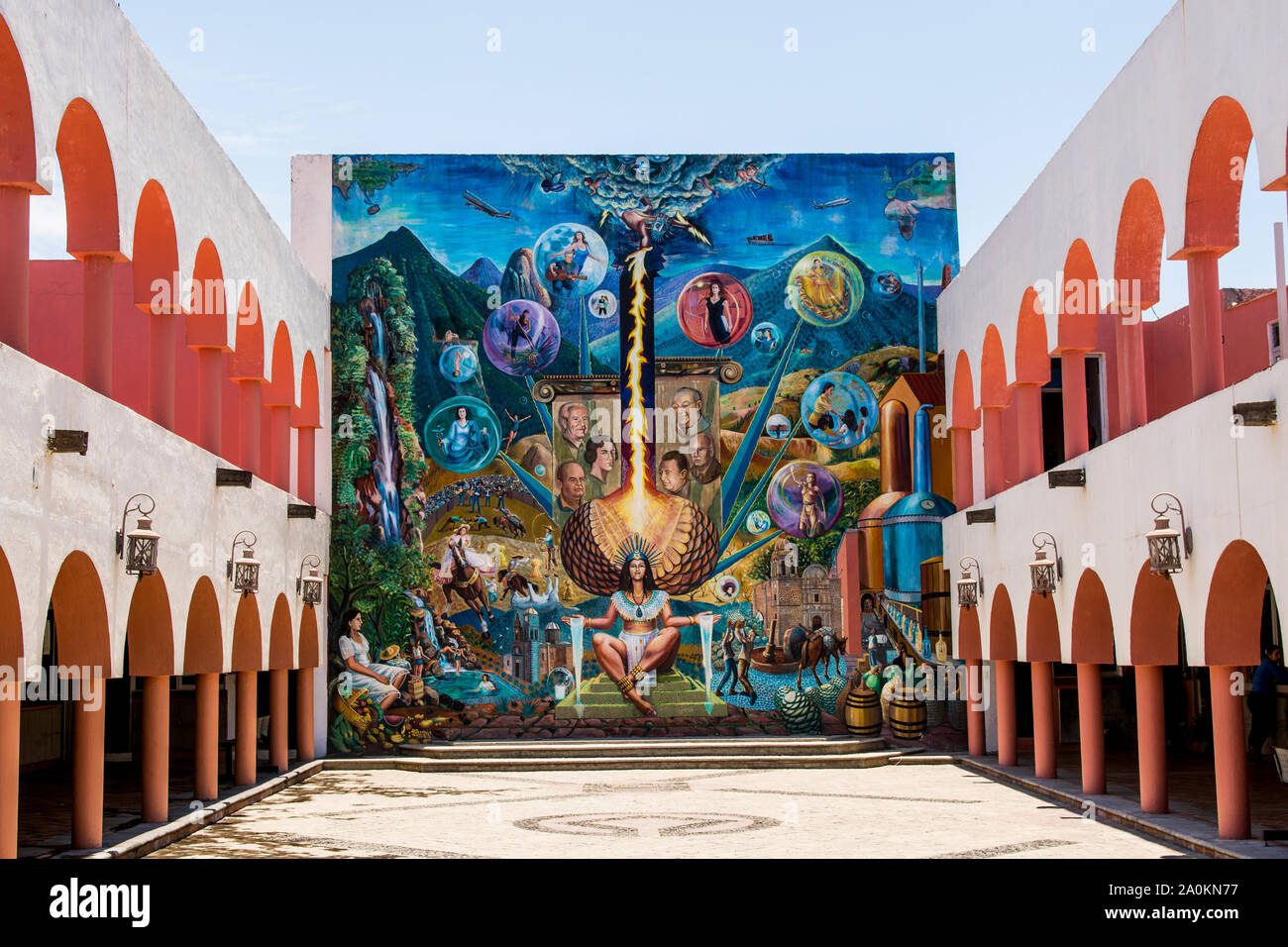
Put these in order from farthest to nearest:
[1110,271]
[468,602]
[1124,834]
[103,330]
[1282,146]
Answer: [468,602] → [1110,271] → [1124,834] → [103,330] → [1282,146]

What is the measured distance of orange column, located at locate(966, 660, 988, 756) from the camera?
23031 mm

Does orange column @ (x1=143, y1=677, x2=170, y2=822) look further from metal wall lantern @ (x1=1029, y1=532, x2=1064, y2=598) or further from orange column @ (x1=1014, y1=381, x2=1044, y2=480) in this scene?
orange column @ (x1=1014, y1=381, x2=1044, y2=480)

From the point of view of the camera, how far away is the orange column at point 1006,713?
2127 centimetres

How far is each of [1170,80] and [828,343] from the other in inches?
460

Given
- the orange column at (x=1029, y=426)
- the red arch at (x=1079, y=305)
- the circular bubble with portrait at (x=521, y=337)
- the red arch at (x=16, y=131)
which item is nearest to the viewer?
the red arch at (x=16, y=131)

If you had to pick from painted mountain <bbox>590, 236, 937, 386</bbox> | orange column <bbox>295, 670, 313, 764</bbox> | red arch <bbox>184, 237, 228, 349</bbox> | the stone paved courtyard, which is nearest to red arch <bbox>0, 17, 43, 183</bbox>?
red arch <bbox>184, 237, 228, 349</bbox>

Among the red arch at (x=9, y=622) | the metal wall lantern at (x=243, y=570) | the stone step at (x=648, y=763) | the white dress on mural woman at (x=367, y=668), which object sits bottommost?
the stone step at (x=648, y=763)

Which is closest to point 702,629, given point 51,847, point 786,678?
point 786,678

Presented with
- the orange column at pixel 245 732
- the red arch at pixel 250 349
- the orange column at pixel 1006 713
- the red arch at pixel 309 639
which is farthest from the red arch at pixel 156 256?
the orange column at pixel 1006 713

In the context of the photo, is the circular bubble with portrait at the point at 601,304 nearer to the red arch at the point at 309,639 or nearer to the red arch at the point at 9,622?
the red arch at the point at 309,639

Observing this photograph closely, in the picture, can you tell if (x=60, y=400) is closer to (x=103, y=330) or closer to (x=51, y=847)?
(x=103, y=330)

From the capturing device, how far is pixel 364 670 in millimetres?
24188

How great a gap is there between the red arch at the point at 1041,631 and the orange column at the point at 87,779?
11.3 metres
